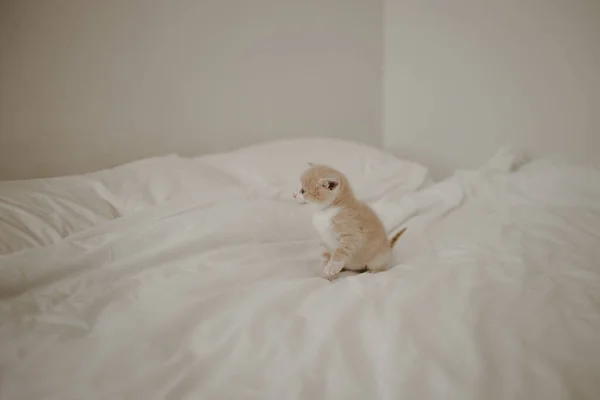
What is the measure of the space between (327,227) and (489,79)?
1.18m

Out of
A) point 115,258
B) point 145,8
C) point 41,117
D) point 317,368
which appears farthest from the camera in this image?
point 145,8

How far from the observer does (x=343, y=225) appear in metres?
0.87

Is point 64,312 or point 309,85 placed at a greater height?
point 309,85

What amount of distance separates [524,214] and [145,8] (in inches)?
55.6

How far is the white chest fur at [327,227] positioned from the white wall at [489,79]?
3.21 ft

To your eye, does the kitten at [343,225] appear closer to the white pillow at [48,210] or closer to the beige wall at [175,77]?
the white pillow at [48,210]

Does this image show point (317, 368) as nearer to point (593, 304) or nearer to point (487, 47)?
point (593, 304)

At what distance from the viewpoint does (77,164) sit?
139 centimetres

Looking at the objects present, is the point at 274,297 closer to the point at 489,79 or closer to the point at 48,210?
the point at 48,210

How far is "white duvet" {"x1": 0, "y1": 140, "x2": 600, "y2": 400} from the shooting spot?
20.1 inches

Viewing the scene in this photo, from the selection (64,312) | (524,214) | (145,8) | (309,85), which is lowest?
(524,214)

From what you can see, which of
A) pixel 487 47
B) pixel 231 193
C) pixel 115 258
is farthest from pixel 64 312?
pixel 487 47

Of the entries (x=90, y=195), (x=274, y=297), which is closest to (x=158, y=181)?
(x=90, y=195)

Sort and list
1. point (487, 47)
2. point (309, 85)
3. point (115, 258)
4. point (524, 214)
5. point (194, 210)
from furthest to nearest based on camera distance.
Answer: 1. point (309, 85)
2. point (487, 47)
3. point (524, 214)
4. point (194, 210)
5. point (115, 258)
